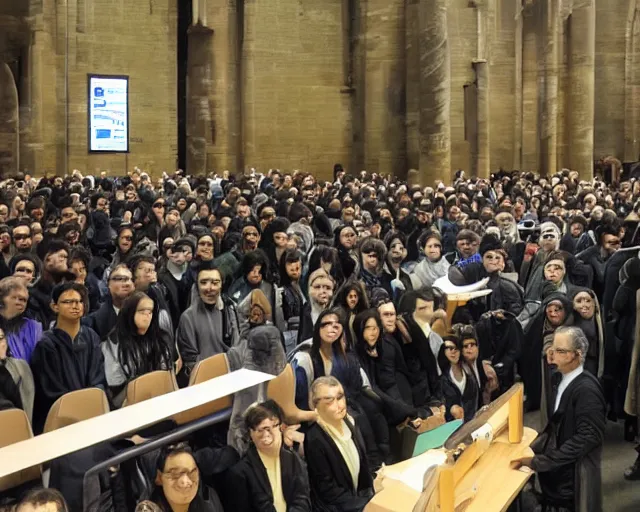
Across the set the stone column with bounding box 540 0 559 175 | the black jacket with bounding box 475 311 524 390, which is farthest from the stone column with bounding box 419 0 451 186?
the black jacket with bounding box 475 311 524 390

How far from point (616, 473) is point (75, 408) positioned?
4.71 m

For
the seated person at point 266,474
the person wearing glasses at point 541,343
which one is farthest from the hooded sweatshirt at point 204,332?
the seated person at point 266,474

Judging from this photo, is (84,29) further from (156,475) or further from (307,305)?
(156,475)

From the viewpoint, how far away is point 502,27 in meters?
32.5

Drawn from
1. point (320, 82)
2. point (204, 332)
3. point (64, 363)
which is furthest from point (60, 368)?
point (320, 82)

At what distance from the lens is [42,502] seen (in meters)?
4.24

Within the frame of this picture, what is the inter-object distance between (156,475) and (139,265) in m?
3.86

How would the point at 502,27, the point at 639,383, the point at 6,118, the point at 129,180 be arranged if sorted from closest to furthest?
the point at 639,383, the point at 129,180, the point at 6,118, the point at 502,27

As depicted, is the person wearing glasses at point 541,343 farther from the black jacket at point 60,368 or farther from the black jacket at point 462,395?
the black jacket at point 60,368

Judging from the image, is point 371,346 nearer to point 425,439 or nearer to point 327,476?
point 425,439

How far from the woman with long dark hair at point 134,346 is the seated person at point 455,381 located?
82.9 inches

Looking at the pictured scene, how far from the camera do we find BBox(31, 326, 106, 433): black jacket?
646 cm

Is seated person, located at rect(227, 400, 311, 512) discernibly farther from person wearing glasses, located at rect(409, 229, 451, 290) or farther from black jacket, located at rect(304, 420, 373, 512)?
person wearing glasses, located at rect(409, 229, 451, 290)

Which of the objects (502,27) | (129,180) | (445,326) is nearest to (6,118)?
(129,180)
